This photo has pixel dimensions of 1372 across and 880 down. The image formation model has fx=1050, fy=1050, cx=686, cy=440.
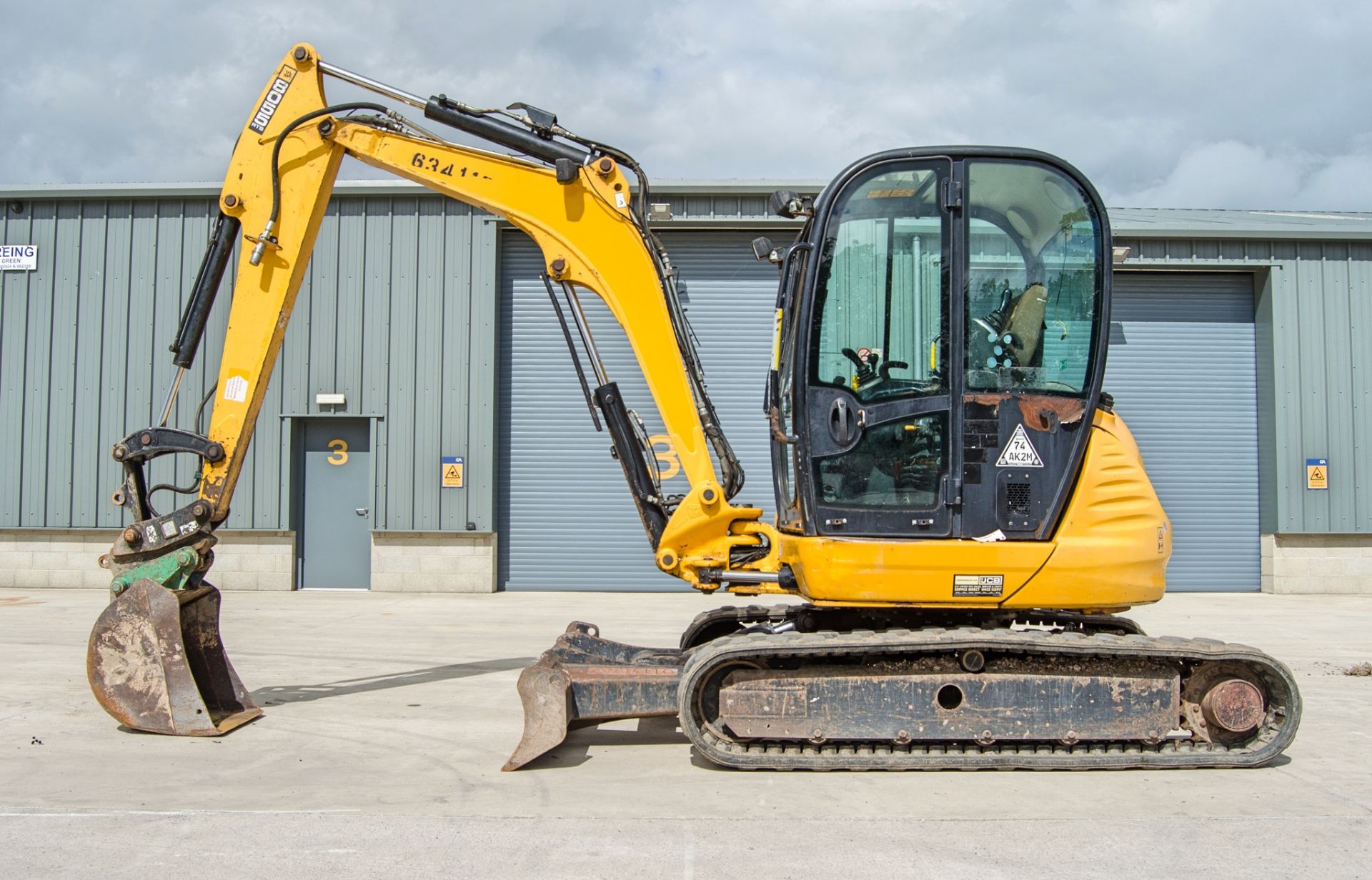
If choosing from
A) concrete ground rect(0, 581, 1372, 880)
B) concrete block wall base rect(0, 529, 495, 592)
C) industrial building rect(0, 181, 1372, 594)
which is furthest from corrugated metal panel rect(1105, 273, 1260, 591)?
concrete block wall base rect(0, 529, 495, 592)

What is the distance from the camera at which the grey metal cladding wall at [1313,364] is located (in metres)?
16.1

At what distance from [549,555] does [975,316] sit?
11240mm

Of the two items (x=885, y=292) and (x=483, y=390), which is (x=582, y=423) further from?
(x=885, y=292)

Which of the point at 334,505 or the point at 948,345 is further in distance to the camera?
the point at 334,505

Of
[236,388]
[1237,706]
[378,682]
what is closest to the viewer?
[1237,706]

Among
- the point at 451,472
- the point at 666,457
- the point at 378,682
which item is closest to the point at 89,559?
the point at 451,472

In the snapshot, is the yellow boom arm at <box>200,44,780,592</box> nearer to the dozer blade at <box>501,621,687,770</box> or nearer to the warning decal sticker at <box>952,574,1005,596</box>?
the dozer blade at <box>501,621,687,770</box>

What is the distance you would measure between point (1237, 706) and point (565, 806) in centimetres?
363

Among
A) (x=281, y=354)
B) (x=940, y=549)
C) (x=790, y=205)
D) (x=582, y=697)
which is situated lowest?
(x=582, y=697)

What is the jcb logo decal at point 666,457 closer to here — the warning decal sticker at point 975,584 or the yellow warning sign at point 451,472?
the warning decal sticker at point 975,584

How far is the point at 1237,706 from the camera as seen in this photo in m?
5.68

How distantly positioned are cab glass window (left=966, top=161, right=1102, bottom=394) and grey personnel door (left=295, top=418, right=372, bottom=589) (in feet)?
38.8

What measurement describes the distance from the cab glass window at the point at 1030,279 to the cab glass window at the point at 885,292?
20 cm

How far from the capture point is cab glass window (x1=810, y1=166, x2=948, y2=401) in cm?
582
